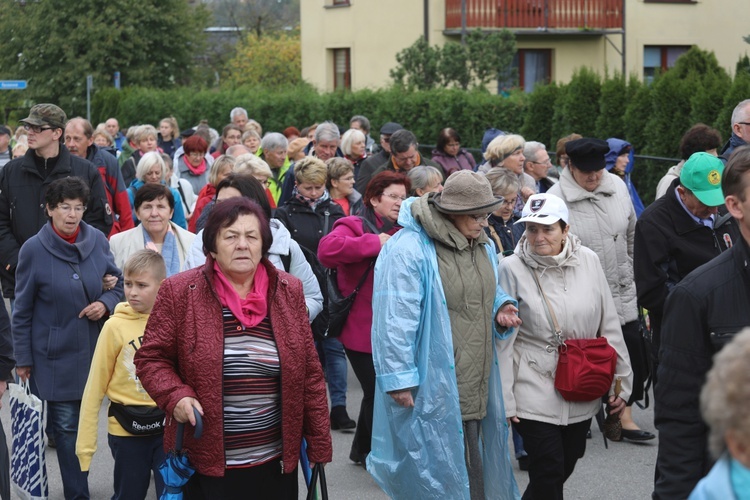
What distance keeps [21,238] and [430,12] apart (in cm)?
2781

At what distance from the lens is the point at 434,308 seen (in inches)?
223

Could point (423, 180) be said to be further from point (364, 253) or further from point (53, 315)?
point (53, 315)

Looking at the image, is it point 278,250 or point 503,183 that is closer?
point 278,250

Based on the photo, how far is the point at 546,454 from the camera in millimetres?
5750

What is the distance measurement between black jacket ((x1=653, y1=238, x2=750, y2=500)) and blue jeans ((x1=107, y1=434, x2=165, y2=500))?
309cm

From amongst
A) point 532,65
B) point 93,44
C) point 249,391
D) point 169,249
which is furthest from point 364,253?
point 93,44

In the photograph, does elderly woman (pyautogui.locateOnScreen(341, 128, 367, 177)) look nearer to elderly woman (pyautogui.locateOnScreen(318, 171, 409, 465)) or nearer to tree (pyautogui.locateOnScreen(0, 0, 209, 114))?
elderly woman (pyautogui.locateOnScreen(318, 171, 409, 465))

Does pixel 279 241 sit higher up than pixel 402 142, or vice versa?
pixel 402 142

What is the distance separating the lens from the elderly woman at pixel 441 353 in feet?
18.5

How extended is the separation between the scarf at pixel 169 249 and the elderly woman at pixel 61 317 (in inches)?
29.3

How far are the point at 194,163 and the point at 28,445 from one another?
6874 millimetres

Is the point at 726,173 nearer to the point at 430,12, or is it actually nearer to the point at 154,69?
the point at 430,12

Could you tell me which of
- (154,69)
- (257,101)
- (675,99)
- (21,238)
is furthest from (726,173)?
(154,69)

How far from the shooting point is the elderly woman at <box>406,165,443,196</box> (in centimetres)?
792
